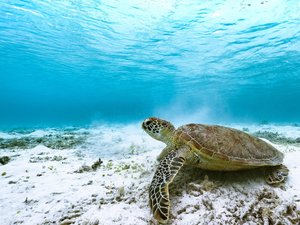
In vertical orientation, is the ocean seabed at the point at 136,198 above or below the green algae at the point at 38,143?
above

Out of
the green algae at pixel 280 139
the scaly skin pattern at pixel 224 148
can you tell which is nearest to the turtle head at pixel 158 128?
the scaly skin pattern at pixel 224 148

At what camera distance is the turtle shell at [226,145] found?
3.25 meters

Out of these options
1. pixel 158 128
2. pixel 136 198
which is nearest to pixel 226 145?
pixel 158 128

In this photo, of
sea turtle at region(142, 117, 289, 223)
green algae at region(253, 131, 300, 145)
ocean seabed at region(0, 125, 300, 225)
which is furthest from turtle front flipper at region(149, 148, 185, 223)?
green algae at region(253, 131, 300, 145)

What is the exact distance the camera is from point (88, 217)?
8.95ft

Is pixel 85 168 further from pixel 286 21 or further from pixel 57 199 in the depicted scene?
pixel 286 21

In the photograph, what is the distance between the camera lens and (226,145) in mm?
3406

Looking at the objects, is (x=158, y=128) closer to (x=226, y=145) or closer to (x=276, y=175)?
(x=226, y=145)

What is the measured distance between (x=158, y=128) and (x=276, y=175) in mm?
2248

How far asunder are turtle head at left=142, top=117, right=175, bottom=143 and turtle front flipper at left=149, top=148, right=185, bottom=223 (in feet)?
1.73

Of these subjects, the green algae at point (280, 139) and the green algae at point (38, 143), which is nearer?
the green algae at point (38, 143)

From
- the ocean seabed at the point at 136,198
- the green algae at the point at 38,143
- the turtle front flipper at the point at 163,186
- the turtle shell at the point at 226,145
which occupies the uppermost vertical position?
the turtle shell at the point at 226,145

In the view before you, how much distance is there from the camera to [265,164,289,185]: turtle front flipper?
3387 millimetres

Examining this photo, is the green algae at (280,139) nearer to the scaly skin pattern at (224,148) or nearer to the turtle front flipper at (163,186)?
the scaly skin pattern at (224,148)
